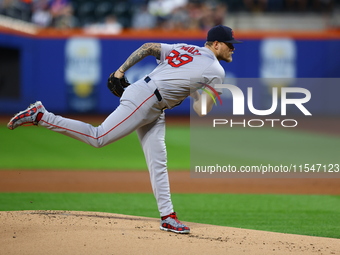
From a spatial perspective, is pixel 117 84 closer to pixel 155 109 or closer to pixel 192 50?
pixel 155 109

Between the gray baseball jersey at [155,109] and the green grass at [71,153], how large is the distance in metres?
5.02

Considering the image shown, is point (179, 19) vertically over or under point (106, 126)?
over

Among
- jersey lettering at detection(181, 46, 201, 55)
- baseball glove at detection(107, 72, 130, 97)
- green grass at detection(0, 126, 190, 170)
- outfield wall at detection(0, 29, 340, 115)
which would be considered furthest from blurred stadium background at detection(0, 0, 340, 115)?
jersey lettering at detection(181, 46, 201, 55)

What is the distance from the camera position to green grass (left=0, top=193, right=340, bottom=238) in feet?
19.1

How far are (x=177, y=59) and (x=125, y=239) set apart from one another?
1605 millimetres

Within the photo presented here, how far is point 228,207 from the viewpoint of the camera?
6.82 meters

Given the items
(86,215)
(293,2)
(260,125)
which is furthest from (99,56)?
(86,215)

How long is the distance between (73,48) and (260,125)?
6211 millimetres

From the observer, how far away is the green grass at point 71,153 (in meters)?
10.2

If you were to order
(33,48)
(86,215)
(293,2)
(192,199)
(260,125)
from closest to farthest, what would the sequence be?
(86,215)
(192,199)
(260,125)
(33,48)
(293,2)

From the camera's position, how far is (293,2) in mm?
19078

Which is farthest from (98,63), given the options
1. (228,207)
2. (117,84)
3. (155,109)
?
(155,109)

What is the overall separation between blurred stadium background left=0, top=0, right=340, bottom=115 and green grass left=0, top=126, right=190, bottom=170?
268 cm

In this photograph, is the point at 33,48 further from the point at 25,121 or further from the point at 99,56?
the point at 25,121
